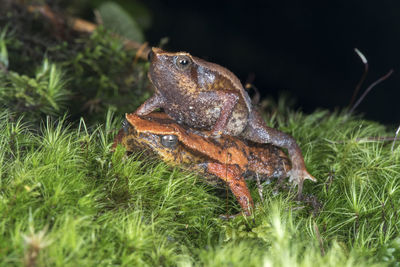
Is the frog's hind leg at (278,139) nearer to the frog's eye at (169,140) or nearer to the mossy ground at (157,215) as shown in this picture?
the mossy ground at (157,215)

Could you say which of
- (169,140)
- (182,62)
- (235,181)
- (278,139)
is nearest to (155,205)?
(169,140)

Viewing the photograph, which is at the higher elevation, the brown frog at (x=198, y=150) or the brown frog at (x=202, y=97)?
the brown frog at (x=202, y=97)

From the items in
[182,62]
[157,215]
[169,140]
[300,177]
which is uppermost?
[182,62]

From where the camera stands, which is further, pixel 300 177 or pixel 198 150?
pixel 300 177

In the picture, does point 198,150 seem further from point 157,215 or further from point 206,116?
point 157,215

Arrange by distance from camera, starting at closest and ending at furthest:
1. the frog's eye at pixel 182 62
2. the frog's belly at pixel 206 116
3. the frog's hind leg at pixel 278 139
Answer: the frog's eye at pixel 182 62 < the frog's belly at pixel 206 116 < the frog's hind leg at pixel 278 139

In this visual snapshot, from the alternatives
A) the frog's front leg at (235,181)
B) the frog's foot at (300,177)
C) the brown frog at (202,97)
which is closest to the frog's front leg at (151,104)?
the brown frog at (202,97)

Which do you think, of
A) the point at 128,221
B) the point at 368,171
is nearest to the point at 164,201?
the point at 128,221
